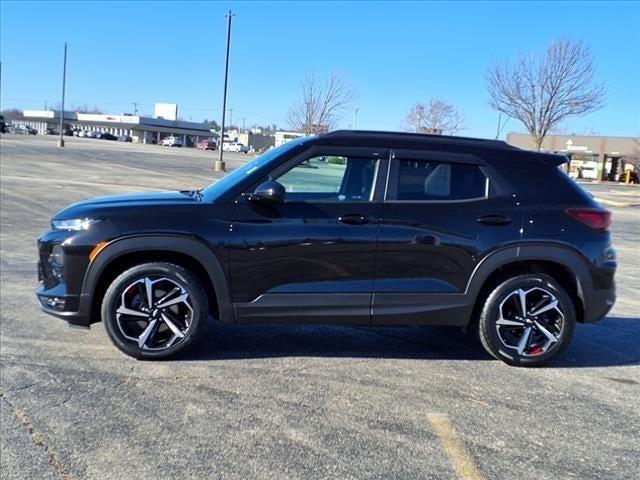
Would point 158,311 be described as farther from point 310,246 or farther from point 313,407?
point 313,407

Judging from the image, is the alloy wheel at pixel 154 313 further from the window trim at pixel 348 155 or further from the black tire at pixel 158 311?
the window trim at pixel 348 155

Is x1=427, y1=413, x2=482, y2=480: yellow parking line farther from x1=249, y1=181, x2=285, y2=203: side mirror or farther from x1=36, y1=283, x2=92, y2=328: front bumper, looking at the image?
x1=36, y1=283, x2=92, y2=328: front bumper

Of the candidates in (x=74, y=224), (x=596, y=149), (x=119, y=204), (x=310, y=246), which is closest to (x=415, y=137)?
(x=310, y=246)

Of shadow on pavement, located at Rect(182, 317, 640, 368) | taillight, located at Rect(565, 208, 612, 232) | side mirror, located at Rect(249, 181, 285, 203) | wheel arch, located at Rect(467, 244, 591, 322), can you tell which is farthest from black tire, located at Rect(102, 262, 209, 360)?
taillight, located at Rect(565, 208, 612, 232)

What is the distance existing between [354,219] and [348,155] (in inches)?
21.4

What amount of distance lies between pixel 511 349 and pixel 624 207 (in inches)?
1062

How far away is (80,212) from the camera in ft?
14.9

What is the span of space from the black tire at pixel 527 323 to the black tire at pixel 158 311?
2247 mm

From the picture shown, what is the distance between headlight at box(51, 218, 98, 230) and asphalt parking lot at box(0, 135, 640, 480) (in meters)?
1.03

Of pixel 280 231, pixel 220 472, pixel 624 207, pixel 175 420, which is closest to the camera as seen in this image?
pixel 220 472

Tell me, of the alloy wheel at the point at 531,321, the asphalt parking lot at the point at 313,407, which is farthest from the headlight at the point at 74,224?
the alloy wheel at the point at 531,321

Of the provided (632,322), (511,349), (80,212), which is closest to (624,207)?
(632,322)

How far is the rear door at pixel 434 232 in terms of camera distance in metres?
4.61

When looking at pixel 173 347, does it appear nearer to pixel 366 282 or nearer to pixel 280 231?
pixel 280 231
